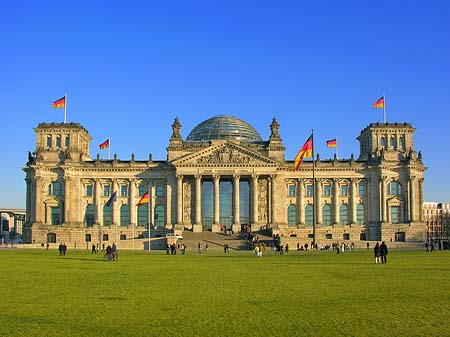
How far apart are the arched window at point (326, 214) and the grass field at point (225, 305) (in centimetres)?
8786

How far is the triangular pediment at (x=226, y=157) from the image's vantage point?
117312 mm

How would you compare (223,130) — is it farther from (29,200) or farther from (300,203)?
(29,200)

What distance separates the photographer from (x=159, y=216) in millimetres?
122812

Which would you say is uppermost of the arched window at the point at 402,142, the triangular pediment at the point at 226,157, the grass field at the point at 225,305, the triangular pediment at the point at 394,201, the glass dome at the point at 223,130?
the glass dome at the point at 223,130

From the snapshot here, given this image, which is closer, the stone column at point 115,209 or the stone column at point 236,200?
the stone column at point 236,200

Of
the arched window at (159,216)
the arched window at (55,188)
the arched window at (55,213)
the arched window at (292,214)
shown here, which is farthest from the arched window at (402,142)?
the arched window at (55,213)

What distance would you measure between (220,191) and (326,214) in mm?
21842

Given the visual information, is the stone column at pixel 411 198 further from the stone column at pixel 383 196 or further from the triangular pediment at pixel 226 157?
the triangular pediment at pixel 226 157

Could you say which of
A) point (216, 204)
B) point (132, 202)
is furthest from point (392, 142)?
point (132, 202)

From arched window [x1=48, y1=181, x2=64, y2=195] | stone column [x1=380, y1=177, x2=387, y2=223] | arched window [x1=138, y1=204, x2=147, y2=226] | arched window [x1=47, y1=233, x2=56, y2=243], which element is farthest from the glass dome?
arched window [x1=47, y1=233, x2=56, y2=243]

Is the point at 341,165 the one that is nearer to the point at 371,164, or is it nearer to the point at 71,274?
the point at 371,164

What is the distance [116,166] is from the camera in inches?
4815

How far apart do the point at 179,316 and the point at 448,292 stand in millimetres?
12813

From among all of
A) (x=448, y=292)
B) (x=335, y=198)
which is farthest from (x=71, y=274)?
(x=335, y=198)
